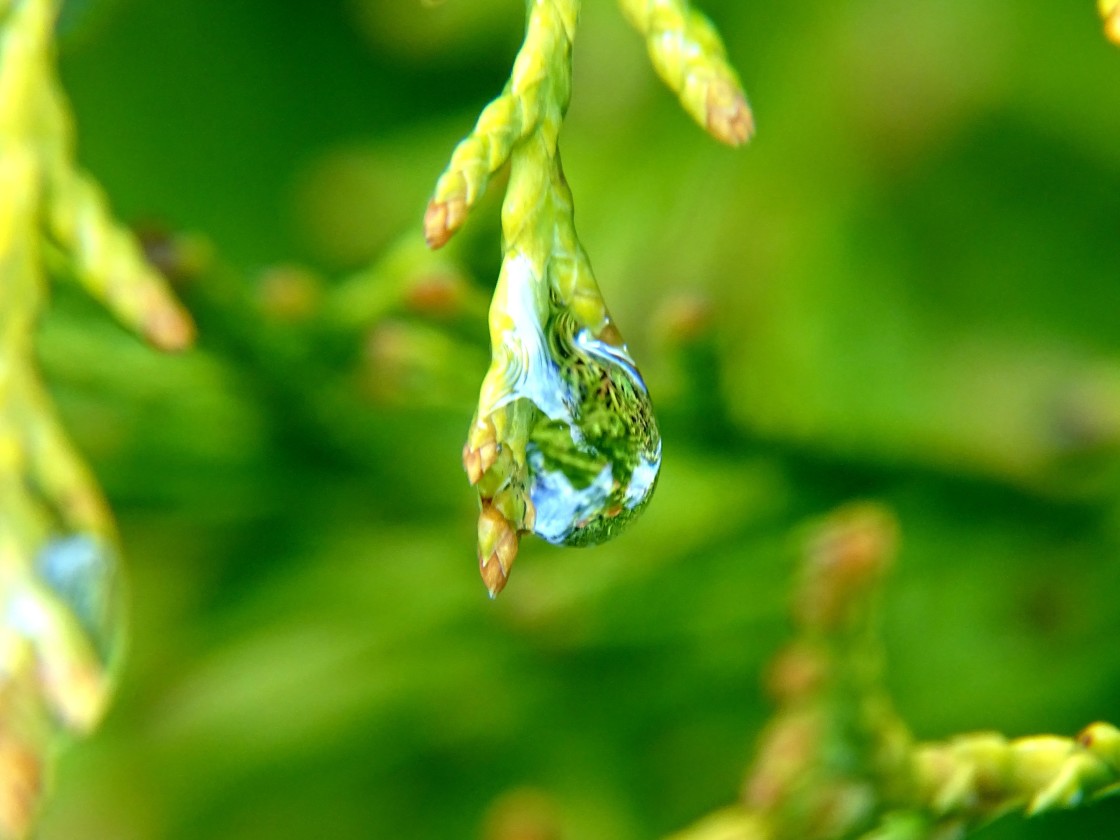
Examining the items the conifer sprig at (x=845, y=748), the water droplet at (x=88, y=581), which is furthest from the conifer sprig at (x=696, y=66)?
the water droplet at (x=88, y=581)

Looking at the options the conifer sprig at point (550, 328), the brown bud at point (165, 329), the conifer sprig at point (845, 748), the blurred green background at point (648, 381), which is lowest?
the conifer sprig at point (845, 748)

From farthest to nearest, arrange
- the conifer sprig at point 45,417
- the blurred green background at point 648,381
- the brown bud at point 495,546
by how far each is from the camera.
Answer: the blurred green background at point 648,381, the conifer sprig at point 45,417, the brown bud at point 495,546

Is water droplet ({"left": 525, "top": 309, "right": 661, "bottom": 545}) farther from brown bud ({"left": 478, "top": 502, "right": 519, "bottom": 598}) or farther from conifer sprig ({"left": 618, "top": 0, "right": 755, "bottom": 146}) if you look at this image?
conifer sprig ({"left": 618, "top": 0, "right": 755, "bottom": 146})

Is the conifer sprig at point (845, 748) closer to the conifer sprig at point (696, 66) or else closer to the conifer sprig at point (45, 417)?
the conifer sprig at point (696, 66)

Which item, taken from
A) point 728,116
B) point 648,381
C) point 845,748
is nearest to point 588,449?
point 728,116

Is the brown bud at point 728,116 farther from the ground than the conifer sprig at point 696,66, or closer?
closer

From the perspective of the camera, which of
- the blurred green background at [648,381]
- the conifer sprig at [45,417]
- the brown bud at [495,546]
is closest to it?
the brown bud at [495,546]

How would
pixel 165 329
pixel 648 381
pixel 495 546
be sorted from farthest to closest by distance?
1. pixel 648 381
2. pixel 165 329
3. pixel 495 546

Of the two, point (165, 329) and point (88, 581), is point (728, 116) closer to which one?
point (165, 329)

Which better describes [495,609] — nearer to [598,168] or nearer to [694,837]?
[694,837]
